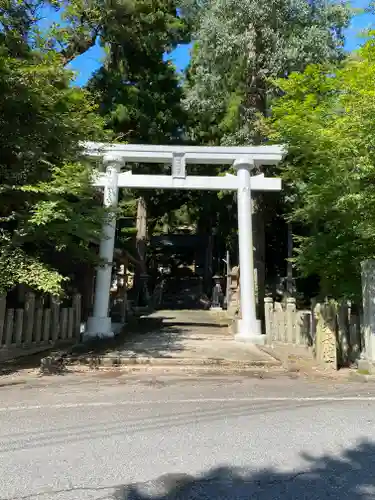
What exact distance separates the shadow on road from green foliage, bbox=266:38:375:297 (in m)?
5.15

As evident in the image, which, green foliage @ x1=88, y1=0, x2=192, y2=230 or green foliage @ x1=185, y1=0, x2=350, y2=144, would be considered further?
green foliage @ x1=88, y1=0, x2=192, y2=230

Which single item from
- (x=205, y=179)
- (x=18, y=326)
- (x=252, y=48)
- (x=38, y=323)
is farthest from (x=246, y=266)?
(x=252, y=48)

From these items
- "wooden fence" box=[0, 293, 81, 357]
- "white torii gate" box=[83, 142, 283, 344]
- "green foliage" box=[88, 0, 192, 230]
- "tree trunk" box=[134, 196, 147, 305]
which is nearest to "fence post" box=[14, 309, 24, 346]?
"wooden fence" box=[0, 293, 81, 357]

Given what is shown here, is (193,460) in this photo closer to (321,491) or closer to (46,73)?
(321,491)

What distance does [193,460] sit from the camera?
3.55 metres

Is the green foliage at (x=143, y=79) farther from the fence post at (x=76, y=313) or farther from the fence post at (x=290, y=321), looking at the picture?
the fence post at (x=290, y=321)

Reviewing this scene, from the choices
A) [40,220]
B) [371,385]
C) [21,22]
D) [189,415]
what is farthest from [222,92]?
[189,415]

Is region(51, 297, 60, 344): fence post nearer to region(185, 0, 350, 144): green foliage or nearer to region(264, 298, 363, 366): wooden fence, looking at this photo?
region(264, 298, 363, 366): wooden fence

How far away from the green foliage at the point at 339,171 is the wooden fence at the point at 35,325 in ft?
18.6

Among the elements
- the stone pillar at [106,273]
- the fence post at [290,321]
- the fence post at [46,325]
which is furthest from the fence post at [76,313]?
the fence post at [290,321]

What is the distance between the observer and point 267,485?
309 cm

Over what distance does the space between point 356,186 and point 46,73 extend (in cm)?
594

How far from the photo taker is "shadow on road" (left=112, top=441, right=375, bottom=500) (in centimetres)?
291

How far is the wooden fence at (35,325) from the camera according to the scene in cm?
866
